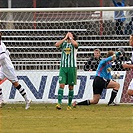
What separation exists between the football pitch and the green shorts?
2.43 feet

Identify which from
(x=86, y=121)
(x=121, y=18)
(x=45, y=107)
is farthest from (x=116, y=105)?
(x=86, y=121)

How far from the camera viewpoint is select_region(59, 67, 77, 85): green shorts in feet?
56.0

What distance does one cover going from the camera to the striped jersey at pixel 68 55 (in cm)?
1714

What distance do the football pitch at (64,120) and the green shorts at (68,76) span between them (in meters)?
0.74

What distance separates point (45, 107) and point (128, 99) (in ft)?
9.99

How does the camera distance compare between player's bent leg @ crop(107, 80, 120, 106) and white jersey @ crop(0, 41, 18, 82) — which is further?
player's bent leg @ crop(107, 80, 120, 106)

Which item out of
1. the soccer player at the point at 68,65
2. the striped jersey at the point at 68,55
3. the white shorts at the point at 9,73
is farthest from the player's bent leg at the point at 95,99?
the white shorts at the point at 9,73

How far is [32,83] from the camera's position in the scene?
63.3ft

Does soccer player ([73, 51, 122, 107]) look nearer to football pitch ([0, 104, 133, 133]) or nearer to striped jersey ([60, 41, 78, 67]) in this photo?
football pitch ([0, 104, 133, 133])

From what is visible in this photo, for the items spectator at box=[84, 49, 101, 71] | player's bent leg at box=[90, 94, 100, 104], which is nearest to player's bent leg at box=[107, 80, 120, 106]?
player's bent leg at box=[90, 94, 100, 104]

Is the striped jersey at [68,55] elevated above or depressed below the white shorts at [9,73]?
above

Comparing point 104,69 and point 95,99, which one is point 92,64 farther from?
point 95,99

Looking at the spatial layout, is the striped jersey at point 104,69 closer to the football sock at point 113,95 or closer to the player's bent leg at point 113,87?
the player's bent leg at point 113,87

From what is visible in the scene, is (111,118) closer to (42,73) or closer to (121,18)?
(42,73)
